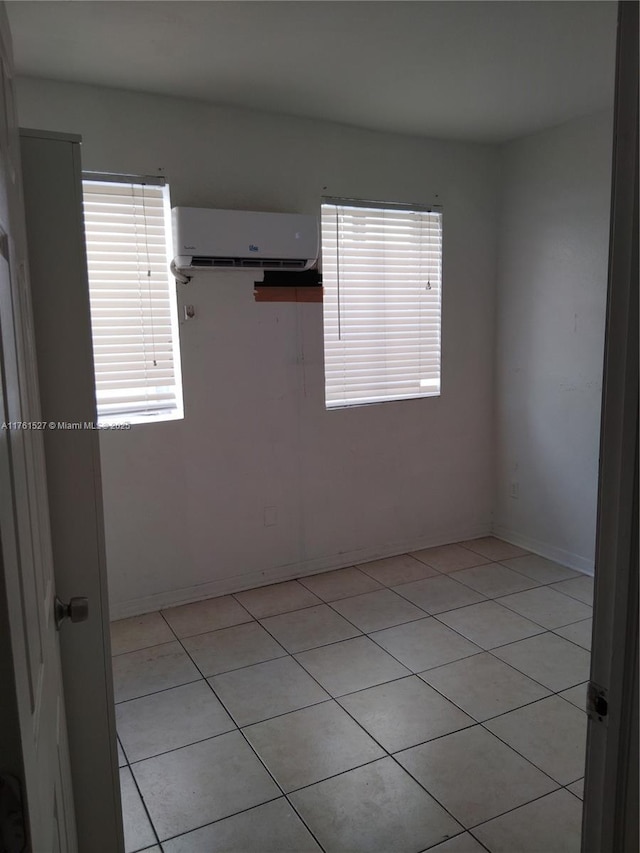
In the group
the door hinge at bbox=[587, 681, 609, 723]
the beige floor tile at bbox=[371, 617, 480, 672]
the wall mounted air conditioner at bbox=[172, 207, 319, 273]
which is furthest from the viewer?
the wall mounted air conditioner at bbox=[172, 207, 319, 273]

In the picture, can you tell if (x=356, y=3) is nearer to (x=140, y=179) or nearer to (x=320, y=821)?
(x=140, y=179)

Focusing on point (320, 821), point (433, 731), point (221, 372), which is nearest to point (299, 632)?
point (433, 731)

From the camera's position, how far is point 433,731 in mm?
2305

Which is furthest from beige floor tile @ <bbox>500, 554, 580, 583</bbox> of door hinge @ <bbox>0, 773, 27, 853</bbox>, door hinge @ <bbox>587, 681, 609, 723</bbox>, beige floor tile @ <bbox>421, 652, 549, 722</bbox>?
door hinge @ <bbox>0, 773, 27, 853</bbox>

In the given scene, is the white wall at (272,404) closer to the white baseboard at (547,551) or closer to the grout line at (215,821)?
the white baseboard at (547,551)

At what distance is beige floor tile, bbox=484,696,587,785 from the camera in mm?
2113

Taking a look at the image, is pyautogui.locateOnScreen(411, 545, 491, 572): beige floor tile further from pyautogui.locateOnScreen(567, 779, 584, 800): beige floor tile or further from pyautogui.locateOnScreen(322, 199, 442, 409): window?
pyautogui.locateOnScreen(567, 779, 584, 800): beige floor tile

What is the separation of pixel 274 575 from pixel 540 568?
1.66 metres

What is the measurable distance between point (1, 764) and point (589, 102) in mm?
3759

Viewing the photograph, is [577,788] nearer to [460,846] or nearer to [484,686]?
[460,846]

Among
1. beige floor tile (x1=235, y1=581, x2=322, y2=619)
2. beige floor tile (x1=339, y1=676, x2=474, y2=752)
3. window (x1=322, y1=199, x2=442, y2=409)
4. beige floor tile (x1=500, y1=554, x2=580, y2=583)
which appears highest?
window (x1=322, y1=199, x2=442, y2=409)

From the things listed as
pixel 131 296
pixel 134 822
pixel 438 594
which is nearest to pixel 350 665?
pixel 438 594

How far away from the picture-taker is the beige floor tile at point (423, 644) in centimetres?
281

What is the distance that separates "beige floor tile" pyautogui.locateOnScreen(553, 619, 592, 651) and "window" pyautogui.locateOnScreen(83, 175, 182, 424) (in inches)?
90.4
